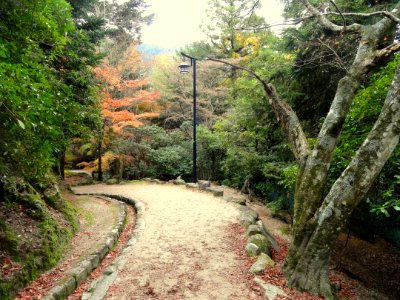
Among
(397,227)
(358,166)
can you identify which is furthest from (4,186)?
(397,227)

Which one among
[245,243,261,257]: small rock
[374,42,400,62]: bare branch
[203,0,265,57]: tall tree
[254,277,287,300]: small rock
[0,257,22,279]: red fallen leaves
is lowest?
[254,277,287,300]: small rock

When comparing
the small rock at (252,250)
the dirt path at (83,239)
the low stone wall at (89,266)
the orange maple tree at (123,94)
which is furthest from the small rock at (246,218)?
the orange maple tree at (123,94)

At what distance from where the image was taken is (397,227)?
7.76 m

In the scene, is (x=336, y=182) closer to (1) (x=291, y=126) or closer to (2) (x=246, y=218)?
(1) (x=291, y=126)

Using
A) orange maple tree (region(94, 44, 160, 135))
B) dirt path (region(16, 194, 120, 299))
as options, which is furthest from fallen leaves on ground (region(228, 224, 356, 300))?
orange maple tree (region(94, 44, 160, 135))

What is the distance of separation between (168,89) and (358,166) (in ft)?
54.9

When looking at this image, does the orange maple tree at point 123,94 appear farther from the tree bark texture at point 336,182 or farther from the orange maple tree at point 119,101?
the tree bark texture at point 336,182

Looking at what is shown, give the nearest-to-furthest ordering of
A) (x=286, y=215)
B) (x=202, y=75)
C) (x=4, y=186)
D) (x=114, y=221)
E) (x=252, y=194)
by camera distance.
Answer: (x=4, y=186) → (x=114, y=221) → (x=286, y=215) → (x=252, y=194) → (x=202, y=75)

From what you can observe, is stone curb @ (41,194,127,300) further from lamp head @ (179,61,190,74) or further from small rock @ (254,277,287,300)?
lamp head @ (179,61,190,74)

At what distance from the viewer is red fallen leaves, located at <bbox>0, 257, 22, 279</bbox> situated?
11.9ft

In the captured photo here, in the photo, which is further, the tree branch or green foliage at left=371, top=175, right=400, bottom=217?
the tree branch

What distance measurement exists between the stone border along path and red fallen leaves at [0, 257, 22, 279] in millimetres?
1062

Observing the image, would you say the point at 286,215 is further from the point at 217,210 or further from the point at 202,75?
the point at 202,75

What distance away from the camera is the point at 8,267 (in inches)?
149
